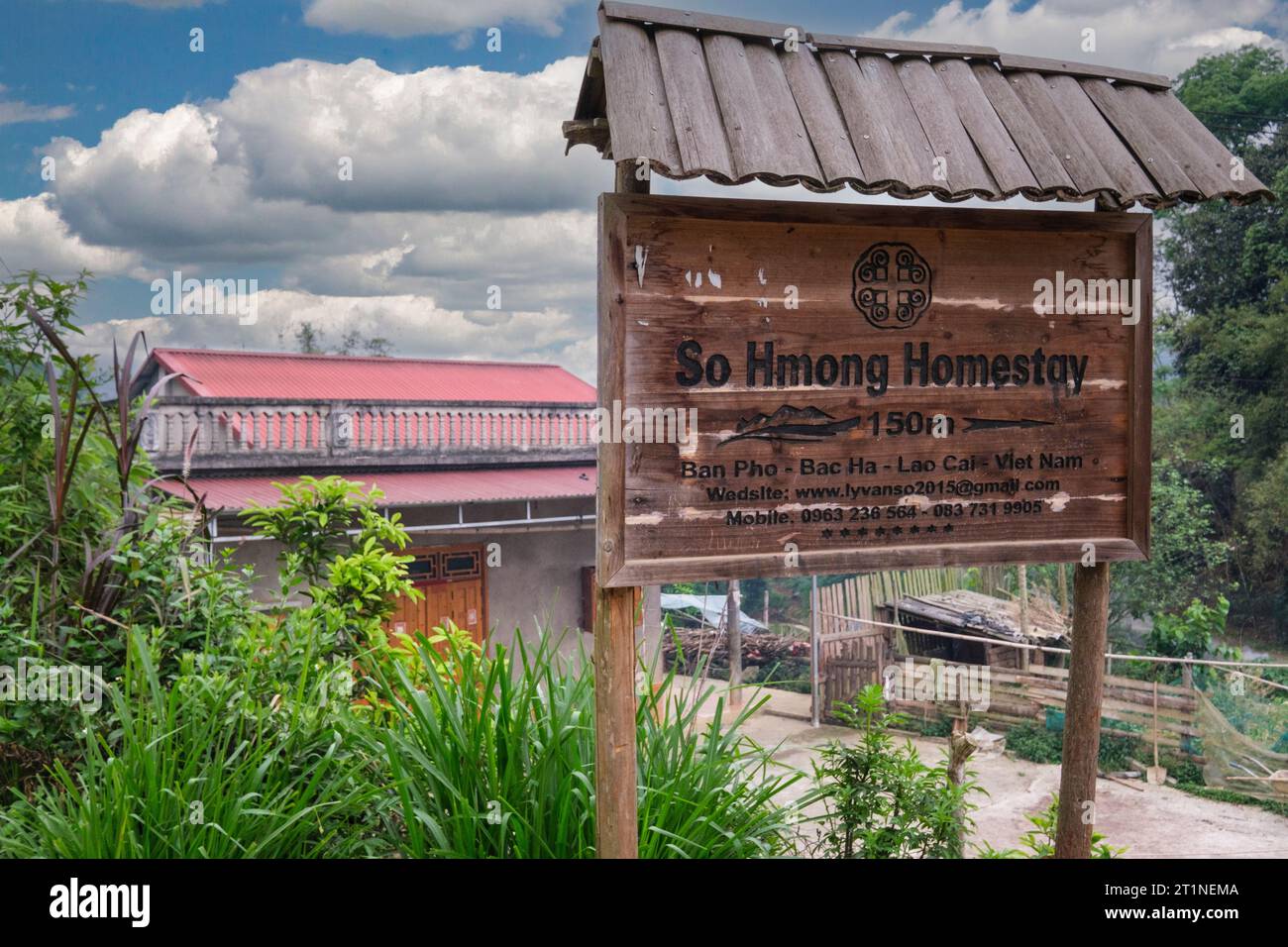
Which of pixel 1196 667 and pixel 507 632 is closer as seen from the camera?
pixel 507 632

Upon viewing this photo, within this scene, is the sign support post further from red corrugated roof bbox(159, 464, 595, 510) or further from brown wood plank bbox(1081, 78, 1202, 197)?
red corrugated roof bbox(159, 464, 595, 510)

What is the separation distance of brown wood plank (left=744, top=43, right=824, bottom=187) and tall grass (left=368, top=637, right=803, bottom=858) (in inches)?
59.2

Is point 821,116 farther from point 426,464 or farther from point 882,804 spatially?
point 426,464

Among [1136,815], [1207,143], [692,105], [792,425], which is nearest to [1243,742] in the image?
[1136,815]

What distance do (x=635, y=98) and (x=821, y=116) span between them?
0.49 meters

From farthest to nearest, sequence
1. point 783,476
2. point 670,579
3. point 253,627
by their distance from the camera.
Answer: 1. point 253,627
2. point 783,476
3. point 670,579

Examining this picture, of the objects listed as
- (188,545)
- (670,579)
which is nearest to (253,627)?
A: (188,545)

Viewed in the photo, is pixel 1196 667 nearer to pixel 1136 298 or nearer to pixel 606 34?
pixel 1136 298

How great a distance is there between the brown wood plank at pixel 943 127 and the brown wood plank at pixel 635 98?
0.72 metres

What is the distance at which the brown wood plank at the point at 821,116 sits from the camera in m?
2.38

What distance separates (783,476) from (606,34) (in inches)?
46.5

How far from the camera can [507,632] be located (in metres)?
9.38

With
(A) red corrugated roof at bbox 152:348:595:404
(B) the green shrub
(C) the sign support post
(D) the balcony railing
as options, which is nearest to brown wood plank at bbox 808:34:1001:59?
(C) the sign support post

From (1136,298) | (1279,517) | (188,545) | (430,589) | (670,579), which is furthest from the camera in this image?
(1279,517)
